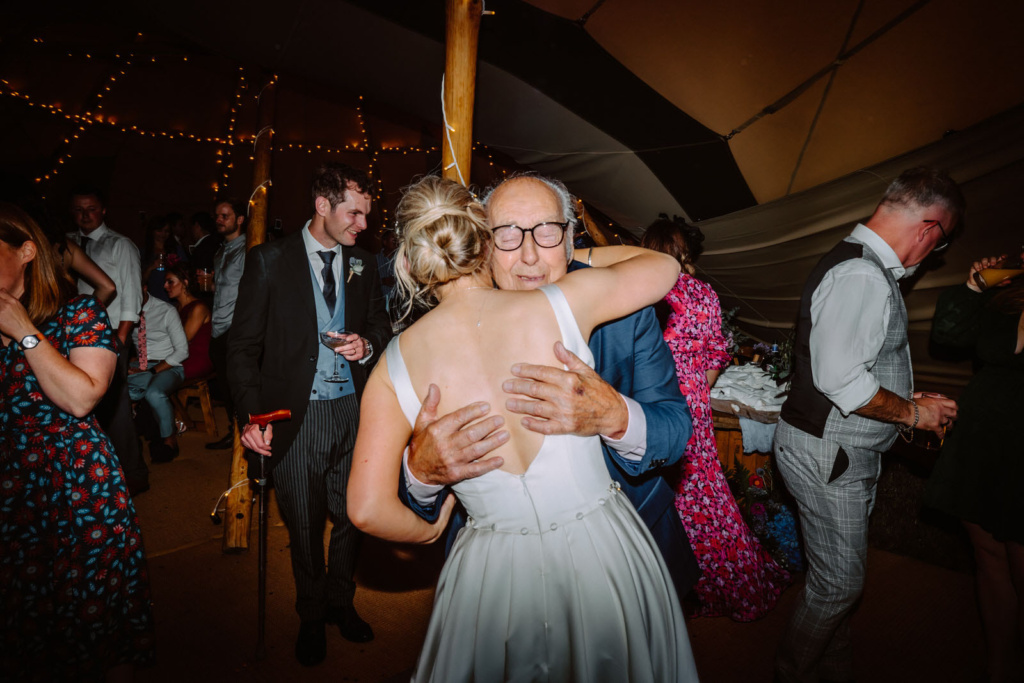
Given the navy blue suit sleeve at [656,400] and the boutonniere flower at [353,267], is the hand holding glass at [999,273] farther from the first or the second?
the boutonniere flower at [353,267]

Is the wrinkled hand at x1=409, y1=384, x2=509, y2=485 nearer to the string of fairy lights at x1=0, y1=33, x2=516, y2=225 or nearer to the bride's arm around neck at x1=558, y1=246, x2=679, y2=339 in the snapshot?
the bride's arm around neck at x1=558, y1=246, x2=679, y2=339

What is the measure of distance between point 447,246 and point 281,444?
5.07 feet

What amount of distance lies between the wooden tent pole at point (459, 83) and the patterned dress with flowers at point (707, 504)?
1490 millimetres

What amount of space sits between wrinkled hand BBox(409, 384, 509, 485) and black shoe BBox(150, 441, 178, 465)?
Answer: 4.67m

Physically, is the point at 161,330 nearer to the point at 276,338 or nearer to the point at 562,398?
the point at 276,338

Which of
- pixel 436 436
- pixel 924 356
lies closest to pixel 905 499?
pixel 924 356

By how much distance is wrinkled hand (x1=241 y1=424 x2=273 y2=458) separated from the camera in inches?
89.4

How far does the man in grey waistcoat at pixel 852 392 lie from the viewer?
1.88 m

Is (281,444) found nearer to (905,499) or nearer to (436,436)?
(436,436)

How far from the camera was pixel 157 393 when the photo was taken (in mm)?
4852

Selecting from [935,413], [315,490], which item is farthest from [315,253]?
[935,413]

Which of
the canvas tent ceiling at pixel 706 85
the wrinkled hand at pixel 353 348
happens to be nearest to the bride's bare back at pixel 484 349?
the wrinkled hand at pixel 353 348

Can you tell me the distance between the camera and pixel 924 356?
3.18 meters

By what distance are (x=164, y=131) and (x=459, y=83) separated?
8885 mm
